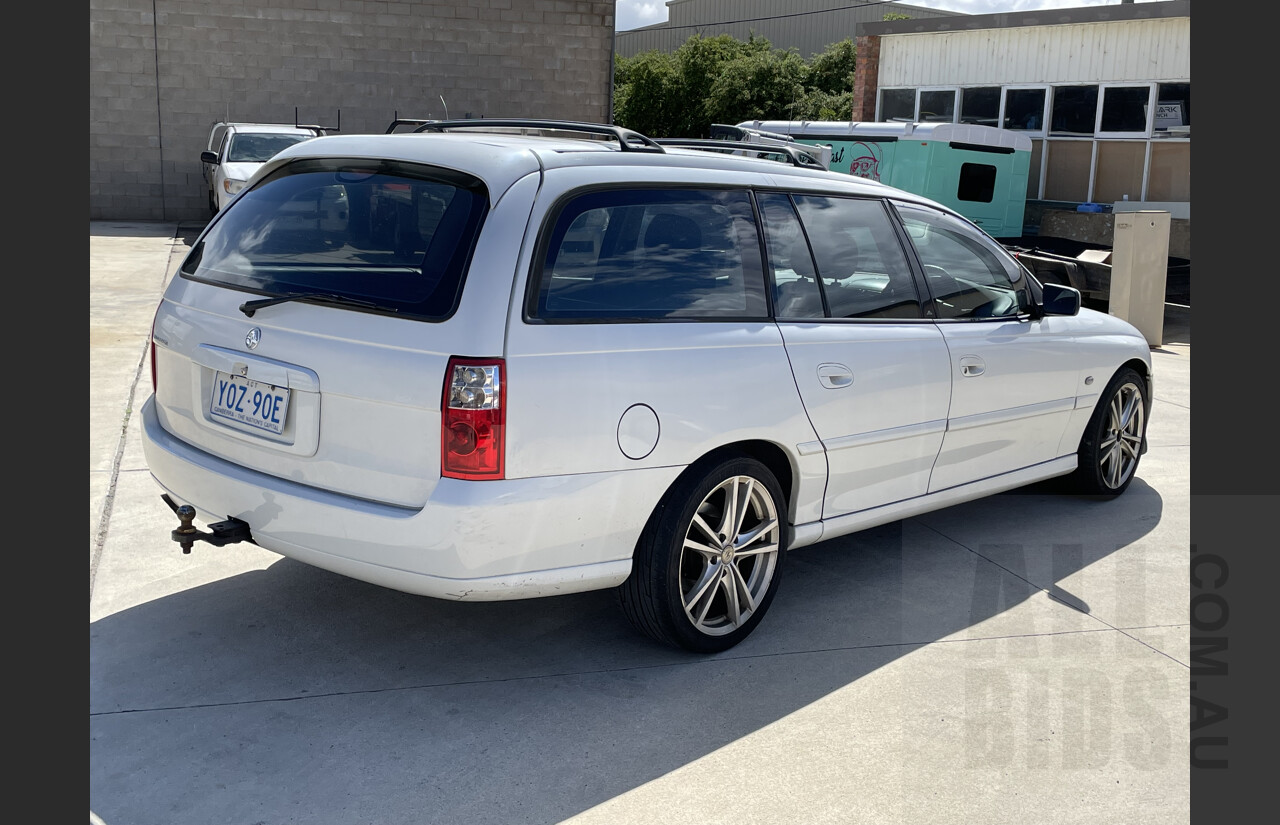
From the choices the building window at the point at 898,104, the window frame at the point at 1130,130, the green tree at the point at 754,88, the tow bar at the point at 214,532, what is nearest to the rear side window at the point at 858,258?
the tow bar at the point at 214,532

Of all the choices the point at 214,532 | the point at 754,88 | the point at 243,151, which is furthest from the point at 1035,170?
the point at 754,88

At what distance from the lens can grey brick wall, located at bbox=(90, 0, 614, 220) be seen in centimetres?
1914

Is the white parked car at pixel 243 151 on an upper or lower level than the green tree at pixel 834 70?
lower

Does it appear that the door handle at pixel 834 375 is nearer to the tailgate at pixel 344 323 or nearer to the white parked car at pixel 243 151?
the tailgate at pixel 344 323

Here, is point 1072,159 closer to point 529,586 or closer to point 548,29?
point 548,29

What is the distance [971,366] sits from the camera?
4.79 meters

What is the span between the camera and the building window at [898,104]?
20297 mm

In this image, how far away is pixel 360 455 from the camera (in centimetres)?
340

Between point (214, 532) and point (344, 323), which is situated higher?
point (344, 323)

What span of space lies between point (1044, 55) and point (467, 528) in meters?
17.7

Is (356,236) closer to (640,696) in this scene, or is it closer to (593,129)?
(593,129)

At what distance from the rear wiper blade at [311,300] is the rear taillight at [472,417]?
396mm
